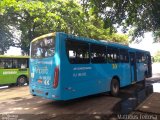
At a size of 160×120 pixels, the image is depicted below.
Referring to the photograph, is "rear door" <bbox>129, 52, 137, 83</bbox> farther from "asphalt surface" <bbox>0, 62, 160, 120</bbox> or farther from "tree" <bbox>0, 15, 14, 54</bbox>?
"tree" <bbox>0, 15, 14, 54</bbox>

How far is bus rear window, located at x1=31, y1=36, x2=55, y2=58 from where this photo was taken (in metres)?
8.36

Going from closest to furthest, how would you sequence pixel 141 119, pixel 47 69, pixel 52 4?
pixel 141 119 < pixel 47 69 < pixel 52 4

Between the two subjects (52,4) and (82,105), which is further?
(52,4)

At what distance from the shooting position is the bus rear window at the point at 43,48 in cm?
836

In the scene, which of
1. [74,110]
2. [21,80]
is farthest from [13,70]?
[74,110]

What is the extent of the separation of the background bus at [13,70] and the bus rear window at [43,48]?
814 cm

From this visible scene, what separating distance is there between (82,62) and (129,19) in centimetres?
316

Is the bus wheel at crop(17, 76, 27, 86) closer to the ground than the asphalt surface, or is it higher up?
higher up

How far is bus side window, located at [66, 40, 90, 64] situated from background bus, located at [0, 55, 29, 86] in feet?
31.4

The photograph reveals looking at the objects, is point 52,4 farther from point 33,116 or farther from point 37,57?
point 33,116

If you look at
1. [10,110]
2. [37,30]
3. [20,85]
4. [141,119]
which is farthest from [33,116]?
[37,30]

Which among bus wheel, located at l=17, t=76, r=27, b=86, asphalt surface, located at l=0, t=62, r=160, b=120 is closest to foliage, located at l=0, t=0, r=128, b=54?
bus wheel, located at l=17, t=76, r=27, b=86

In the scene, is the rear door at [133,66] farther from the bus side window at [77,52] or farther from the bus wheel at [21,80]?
the bus wheel at [21,80]

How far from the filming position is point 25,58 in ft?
60.3
